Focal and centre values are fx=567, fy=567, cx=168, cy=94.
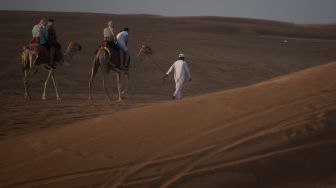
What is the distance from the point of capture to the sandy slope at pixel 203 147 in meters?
5.58

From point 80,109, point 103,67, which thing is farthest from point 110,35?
point 80,109

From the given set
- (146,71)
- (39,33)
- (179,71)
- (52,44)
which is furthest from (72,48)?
(146,71)

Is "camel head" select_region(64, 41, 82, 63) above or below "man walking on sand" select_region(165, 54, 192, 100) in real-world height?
above

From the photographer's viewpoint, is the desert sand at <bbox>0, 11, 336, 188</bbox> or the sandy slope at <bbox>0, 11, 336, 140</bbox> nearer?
the desert sand at <bbox>0, 11, 336, 188</bbox>

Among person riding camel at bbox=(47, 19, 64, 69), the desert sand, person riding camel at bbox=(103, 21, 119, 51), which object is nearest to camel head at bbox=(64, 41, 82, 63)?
person riding camel at bbox=(47, 19, 64, 69)

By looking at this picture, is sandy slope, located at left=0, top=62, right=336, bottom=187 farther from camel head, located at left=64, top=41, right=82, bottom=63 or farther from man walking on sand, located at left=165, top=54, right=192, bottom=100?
camel head, located at left=64, top=41, right=82, bottom=63

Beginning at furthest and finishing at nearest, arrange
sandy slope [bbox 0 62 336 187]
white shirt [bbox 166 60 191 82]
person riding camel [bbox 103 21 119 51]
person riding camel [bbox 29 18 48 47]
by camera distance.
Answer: person riding camel [bbox 103 21 119 51] < person riding camel [bbox 29 18 48 47] < white shirt [bbox 166 60 191 82] < sandy slope [bbox 0 62 336 187]

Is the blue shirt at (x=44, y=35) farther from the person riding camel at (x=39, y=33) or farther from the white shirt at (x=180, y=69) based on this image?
the white shirt at (x=180, y=69)

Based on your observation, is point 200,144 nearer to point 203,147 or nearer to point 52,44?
point 203,147

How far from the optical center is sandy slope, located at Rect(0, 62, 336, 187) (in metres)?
5.58

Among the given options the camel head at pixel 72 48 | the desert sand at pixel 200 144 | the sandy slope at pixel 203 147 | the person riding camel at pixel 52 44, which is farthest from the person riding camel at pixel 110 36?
the sandy slope at pixel 203 147

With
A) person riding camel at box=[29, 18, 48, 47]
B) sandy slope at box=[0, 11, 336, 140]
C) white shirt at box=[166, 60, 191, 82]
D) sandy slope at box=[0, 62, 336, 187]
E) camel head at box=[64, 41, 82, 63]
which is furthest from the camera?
camel head at box=[64, 41, 82, 63]

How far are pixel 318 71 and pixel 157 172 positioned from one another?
445 cm

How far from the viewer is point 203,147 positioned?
6.18 m
